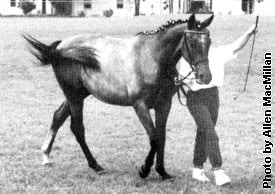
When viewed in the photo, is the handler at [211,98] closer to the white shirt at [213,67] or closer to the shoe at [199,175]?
the white shirt at [213,67]

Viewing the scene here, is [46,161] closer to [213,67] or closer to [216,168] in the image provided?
[216,168]

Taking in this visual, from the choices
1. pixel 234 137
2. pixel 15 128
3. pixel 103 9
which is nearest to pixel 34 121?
pixel 15 128

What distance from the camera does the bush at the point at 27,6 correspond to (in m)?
50.4

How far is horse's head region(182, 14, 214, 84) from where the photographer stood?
6.52 metres

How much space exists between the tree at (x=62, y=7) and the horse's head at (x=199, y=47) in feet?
149

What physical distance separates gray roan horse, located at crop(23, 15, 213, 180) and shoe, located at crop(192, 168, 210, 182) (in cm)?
33

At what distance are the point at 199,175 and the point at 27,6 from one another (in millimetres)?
45141

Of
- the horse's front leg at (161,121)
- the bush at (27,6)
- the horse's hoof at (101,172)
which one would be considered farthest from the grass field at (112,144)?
the bush at (27,6)

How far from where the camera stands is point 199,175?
24.2 feet

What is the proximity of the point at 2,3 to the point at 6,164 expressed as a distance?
46333 millimetres

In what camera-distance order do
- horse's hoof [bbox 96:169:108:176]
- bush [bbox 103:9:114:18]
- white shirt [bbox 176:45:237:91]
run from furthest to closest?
bush [bbox 103:9:114:18] → horse's hoof [bbox 96:169:108:176] → white shirt [bbox 176:45:237:91]

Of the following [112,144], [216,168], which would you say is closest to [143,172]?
[216,168]

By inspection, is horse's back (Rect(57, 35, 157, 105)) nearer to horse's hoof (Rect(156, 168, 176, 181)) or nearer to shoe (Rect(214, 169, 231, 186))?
horse's hoof (Rect(156, 168, 176, 181))

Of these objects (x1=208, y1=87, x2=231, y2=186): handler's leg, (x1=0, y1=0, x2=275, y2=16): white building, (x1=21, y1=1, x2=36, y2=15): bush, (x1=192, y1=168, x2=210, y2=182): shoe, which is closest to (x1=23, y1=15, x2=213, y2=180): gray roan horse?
(x1=192, y1=168, x2=210, y2=182): shoe
